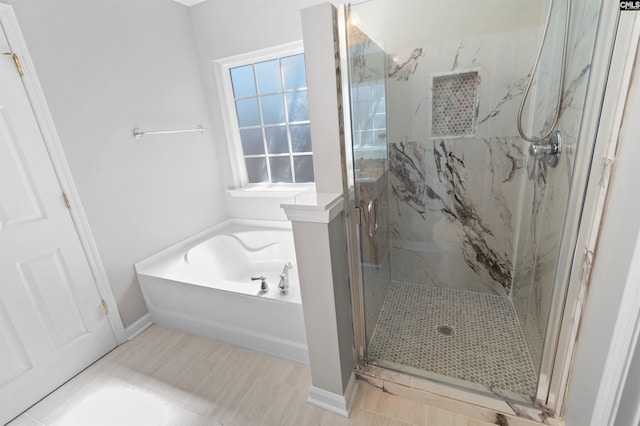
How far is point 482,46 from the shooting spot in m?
1.75

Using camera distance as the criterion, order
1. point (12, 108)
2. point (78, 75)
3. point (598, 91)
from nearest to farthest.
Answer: point (598, 91) → point (12, 108) → point (78, 75)

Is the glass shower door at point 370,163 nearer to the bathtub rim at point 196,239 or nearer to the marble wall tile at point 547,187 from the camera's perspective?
the marble wall tile at point 547,187

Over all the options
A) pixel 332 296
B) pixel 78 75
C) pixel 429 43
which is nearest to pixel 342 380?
pixel 332 296

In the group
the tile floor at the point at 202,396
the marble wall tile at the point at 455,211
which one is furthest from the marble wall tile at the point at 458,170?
the tile floor at the point at 202,396

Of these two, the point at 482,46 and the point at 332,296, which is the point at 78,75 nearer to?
the point at 332,296

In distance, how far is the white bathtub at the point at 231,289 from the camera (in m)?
1.65

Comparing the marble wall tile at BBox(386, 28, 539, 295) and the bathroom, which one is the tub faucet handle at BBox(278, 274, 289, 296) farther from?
the marble wall tile at BBox(386, 28, 539, 295)

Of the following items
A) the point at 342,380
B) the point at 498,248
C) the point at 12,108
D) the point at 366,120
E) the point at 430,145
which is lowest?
the point at 342,380

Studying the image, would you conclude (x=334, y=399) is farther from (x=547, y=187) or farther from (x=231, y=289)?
(x=547, y=187)

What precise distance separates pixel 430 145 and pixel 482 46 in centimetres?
64

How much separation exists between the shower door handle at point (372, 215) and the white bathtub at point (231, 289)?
1.78 ft

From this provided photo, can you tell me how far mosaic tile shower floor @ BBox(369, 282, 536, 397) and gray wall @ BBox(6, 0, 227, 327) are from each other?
1.78 meters

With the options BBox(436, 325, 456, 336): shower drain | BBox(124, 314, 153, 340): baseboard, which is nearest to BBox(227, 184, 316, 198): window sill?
BBox(124, 314, 153, 340): baseboard

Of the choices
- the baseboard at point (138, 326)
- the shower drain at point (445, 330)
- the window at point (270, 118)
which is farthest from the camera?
the window at point (270, 118)
